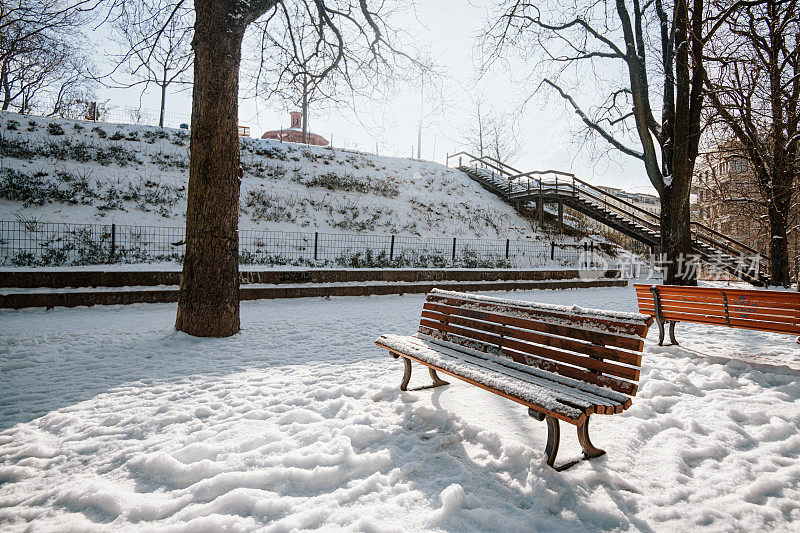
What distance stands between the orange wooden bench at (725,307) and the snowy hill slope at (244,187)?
11.9 metres

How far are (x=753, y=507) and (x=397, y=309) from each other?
6.90 m

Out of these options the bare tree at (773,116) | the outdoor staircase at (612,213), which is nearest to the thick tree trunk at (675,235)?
the bare tree at (773,116)

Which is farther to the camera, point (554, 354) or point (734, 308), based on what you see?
point (734, 308)

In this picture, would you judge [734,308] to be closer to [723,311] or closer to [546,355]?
[723,311]

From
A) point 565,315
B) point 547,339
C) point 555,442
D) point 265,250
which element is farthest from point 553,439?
point 265,250

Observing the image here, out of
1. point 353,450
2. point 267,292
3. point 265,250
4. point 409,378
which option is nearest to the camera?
point 353,450

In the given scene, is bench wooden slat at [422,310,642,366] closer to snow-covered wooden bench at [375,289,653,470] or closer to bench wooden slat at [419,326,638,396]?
snow-covered wooden bench at [375,289,653,470]

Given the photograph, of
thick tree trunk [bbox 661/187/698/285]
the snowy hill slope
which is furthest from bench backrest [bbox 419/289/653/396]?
the snowy hill slope

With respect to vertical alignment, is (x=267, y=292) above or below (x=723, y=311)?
below

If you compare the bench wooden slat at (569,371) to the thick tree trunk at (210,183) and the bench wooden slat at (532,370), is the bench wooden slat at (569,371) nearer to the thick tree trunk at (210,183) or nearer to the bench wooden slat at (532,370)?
the bench wooden slat at (532,370)

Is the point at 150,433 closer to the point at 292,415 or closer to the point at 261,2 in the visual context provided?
the point at 292,415

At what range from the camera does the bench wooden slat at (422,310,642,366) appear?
2.50 metres

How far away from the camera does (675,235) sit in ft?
32.8

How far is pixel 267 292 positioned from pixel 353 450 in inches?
278
